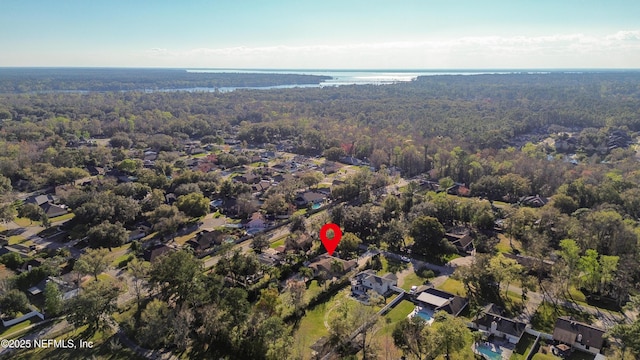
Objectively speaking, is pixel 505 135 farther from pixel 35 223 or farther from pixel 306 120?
pixel 35 223

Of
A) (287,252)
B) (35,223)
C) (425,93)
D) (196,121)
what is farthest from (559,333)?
(425,93)

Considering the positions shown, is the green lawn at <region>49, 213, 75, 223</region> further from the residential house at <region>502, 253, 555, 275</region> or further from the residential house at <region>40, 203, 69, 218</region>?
the residential house at <region>502, 253, 555, 275</region>

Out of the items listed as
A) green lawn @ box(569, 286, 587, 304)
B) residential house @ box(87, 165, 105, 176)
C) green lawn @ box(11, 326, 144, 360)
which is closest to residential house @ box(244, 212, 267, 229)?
green lawn @ box(11, 326, 144, 360)

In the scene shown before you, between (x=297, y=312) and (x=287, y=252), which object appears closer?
(x=297, y=312)

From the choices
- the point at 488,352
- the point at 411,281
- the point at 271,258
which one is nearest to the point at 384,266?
the point at 411,281

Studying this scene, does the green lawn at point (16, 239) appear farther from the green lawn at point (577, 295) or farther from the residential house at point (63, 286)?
the green lawn at point (577, 295)
